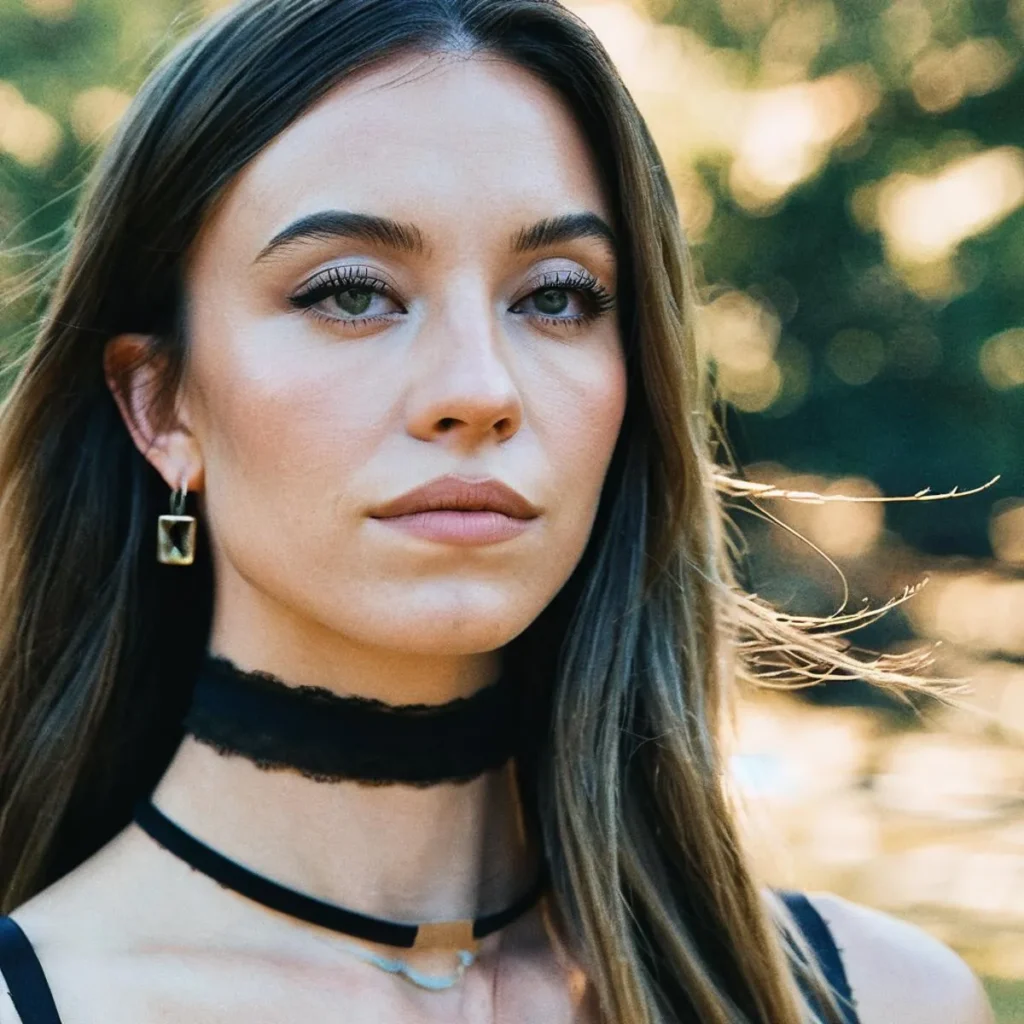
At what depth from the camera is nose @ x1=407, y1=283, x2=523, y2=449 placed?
83.6 inches

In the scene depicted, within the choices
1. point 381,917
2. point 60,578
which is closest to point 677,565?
point 381,917

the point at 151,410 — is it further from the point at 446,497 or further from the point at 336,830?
the point at 336,830

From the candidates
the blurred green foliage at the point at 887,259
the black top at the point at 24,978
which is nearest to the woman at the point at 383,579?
the black top at the point at 24,978

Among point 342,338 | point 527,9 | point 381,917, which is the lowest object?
point 381,917

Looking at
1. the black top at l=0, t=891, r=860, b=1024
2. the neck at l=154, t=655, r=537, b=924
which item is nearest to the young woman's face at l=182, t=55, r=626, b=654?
the neck at l=154, t=655, r=537, b=924

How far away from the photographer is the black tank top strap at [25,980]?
6.70 ft

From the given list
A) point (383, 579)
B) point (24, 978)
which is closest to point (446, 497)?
point (383, 579)

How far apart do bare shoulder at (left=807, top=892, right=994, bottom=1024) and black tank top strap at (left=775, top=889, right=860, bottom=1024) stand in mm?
10

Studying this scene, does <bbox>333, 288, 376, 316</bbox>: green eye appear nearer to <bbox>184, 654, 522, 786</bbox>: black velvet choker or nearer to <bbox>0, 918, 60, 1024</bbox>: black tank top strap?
<bbox>184, 654, 522, 786</bbox>: black velvet choker

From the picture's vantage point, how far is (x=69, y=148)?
9102 millimetres

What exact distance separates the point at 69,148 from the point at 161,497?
711cm

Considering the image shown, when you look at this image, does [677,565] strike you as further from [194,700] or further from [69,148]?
[69,148]

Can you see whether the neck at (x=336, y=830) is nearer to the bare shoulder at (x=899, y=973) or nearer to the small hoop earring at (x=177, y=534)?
the small hoop earring at (x=177, y=534)

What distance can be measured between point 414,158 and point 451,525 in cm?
50
